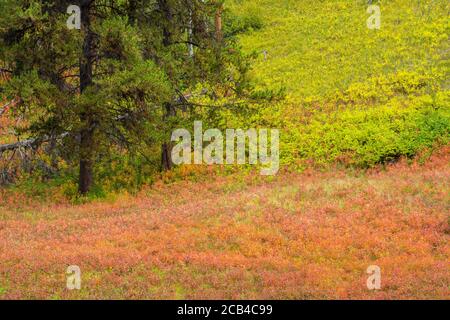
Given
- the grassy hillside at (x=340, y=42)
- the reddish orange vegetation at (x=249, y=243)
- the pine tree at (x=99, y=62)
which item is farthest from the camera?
the grassy hillside at (x=340, y=42)

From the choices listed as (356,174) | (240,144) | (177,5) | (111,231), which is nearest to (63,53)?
(177,5)

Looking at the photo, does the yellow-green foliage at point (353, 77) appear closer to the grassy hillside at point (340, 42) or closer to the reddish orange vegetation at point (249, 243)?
the grassy hillside at point (340, 42)

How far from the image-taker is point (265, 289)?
9945 mm

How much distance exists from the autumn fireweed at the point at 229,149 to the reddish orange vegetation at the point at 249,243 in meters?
3.71

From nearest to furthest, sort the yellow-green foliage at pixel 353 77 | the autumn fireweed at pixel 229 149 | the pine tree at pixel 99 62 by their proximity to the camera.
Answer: the pine tree at pixel 99 62 < the yellow-green foliage at pixel 353 77 < the autumn fireweed at pixel 229 149

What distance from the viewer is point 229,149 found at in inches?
933

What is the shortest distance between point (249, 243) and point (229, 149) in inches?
438

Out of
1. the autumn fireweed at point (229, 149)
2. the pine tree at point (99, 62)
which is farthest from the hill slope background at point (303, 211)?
the pine tree at point (99, 62)

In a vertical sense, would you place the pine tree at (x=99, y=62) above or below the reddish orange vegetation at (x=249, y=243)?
above

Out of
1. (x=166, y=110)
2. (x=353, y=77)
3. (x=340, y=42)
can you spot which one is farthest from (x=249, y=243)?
(x=340, y=42)

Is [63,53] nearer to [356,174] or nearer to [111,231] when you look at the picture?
[111,231]

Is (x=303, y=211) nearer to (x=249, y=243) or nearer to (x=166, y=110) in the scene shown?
(x=249, y=243)

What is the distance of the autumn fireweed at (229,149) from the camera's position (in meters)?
22.7

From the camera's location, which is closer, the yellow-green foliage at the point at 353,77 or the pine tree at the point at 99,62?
the pine tree at the point at 99,62
